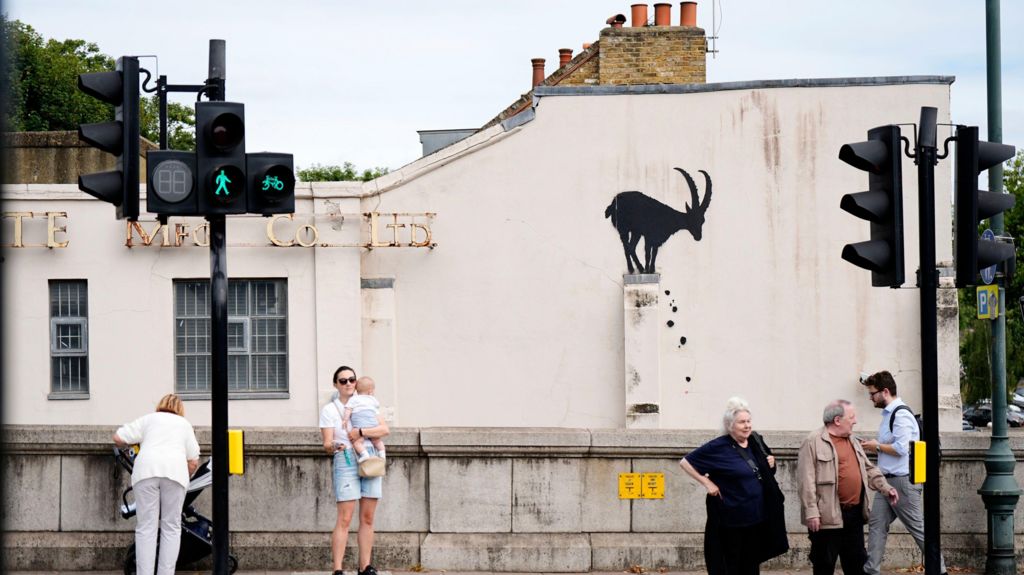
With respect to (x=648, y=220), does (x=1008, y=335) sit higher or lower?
lower

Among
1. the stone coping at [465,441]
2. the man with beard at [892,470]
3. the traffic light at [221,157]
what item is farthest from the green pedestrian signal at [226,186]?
the man with beard at [892,470]

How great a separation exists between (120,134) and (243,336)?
15202 mm

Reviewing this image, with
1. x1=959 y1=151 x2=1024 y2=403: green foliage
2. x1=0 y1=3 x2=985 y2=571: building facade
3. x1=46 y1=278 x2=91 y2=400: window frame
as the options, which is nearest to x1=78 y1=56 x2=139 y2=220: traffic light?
x1=0 y1=3 x2=985 y2=571: building facade

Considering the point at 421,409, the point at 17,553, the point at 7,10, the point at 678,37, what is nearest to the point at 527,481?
the point at 17,553

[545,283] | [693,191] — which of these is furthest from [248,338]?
[693,191]

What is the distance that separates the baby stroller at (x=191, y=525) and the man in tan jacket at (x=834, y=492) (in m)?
4.48

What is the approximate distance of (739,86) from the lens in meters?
24.5

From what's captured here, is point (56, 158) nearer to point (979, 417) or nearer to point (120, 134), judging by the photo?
point (120, 134)

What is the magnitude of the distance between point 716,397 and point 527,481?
12.9m

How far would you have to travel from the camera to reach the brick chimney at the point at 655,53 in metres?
28.5

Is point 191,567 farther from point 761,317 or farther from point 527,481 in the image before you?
point 761,317

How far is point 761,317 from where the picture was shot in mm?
24406

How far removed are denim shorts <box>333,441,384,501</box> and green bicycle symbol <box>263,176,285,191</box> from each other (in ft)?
7.91

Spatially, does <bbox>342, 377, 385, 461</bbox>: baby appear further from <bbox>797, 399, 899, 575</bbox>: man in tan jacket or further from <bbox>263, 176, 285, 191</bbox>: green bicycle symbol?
<bbox>797, 399, 899, 575</bbox>: man in tan jacket
